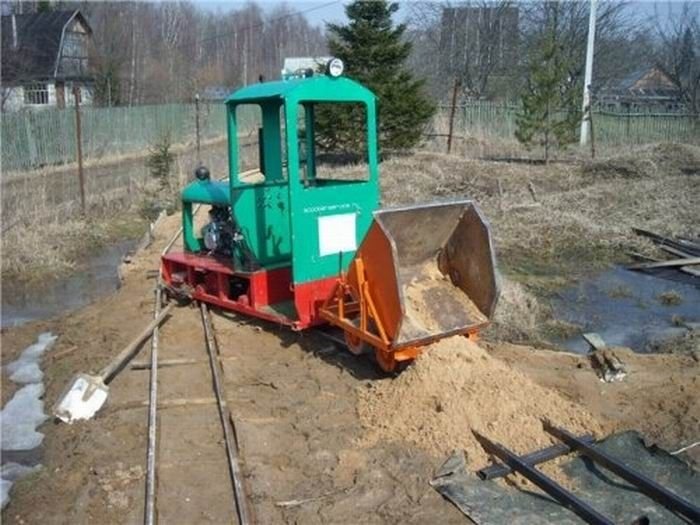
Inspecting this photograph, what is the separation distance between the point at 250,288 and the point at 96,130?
2479cm

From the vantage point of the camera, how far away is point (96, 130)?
1198 inches

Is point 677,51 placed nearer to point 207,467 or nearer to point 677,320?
point 677,320

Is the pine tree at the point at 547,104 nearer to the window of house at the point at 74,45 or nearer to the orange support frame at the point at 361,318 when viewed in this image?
the orange support frame at the point at 361,318

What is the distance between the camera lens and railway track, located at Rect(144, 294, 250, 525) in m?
4.86

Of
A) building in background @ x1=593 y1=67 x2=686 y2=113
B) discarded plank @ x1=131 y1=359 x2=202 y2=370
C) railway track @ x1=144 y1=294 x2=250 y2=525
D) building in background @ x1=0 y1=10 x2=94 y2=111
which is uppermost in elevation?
building in background @ x1=0 y1=10 x2=94 y2=111

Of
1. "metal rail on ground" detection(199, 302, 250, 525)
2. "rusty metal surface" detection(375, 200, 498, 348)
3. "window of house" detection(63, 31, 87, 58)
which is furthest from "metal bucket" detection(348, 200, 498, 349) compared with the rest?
"window of house" detection(63, 31, 87, 58)

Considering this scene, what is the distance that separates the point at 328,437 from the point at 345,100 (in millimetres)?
3765

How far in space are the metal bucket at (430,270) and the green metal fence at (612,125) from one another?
70.6ft

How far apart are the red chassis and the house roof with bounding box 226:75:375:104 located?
6.32 feet

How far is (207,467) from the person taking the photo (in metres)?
5.43

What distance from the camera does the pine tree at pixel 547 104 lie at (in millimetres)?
22938

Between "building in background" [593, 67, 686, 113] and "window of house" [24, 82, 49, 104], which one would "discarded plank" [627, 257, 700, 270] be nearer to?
"building in background" [593, 67, 686, 113]

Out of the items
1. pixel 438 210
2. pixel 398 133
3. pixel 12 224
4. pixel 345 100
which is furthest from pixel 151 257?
pixel 398 133

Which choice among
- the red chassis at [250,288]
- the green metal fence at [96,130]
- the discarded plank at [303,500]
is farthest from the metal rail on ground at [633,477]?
the green metal fence at [96,130]
